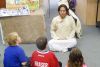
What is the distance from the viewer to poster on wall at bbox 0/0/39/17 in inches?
180

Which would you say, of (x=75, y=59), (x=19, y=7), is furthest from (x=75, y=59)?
(x=19, y=7)

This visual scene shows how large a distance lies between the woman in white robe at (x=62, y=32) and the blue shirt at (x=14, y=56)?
4.86ft

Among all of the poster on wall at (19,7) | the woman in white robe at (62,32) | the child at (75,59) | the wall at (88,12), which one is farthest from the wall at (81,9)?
the child at (75,59)

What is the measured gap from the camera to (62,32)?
174 inches

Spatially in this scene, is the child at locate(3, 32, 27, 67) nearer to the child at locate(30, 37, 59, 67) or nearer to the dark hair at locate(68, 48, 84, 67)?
the child at locate(30, 37, 59, 67)

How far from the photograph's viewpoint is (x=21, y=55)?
9.46 ft

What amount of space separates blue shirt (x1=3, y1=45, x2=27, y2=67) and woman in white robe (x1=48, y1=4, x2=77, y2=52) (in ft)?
4.86

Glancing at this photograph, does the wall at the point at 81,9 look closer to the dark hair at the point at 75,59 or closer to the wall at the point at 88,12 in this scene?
the wall at the point at 88,12

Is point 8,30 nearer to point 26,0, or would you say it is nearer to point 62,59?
point 26,0

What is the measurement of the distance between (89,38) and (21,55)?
2414mm

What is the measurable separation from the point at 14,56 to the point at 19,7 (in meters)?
1.97

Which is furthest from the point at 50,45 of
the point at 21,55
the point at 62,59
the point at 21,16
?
the point at 21,55

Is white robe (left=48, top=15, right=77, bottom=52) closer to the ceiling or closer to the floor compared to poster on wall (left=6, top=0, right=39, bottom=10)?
closer to the floor

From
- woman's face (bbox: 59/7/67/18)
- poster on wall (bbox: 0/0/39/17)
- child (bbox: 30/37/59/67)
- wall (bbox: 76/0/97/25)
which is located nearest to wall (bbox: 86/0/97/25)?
wall (bbox: 76/0/97/25)
